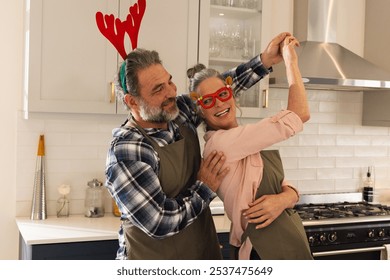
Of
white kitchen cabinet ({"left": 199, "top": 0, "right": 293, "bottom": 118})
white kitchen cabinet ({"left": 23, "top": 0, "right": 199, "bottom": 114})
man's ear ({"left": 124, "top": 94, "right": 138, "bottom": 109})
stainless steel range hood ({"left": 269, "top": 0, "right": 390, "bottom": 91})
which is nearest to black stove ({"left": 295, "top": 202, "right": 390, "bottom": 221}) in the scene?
white kitchen cabinet ({"left": 199, "top": 0, "right": 293, "bottom": 118})

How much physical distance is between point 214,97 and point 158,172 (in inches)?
13.4

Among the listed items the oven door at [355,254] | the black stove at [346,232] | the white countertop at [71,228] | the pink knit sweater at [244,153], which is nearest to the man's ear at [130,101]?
the pink knit sweater at [244,153]

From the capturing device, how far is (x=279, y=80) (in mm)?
3488

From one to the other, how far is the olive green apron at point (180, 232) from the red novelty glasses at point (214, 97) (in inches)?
6.7

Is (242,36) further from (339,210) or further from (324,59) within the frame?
(339,210)

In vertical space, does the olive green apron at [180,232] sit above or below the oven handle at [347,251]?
above

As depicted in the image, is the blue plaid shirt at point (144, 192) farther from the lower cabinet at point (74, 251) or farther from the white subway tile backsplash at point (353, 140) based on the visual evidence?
the white subway tile backsplash at point (353, 140)

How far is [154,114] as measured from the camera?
6.24ft

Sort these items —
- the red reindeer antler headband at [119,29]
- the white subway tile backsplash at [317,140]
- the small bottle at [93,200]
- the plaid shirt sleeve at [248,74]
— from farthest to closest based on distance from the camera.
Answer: the white subway tile backsplash at [317,140] → the small bottle at [93,200] → the plaid shirt sleeve at [248,74] → the red reindeer antler headband at [119,29]

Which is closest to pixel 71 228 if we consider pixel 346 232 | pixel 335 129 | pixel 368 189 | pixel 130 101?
pixel 130 101

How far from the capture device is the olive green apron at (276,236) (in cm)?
194

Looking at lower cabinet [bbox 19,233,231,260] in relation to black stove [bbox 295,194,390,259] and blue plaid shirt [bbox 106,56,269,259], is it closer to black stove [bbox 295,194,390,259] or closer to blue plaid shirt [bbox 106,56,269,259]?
blue plaid shirt [bbox 106,56,269,259]

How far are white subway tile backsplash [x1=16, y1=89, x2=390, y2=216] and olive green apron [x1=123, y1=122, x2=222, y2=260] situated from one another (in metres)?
1.45
